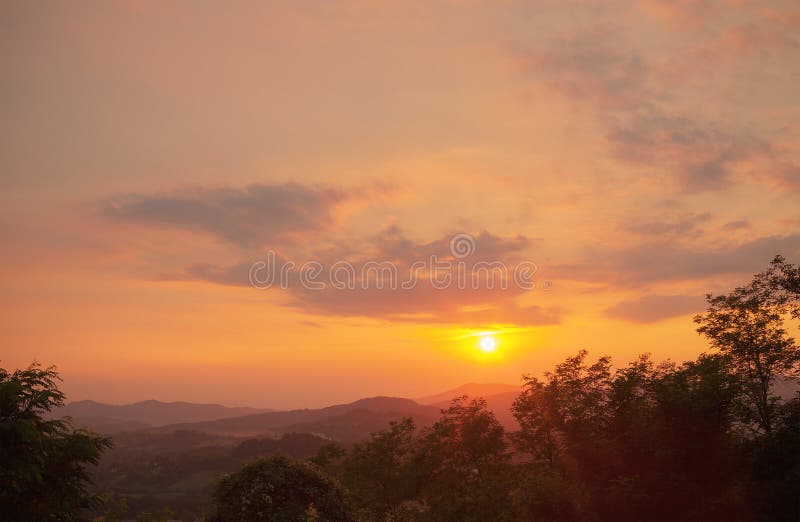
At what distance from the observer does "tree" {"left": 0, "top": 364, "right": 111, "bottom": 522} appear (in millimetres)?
17406

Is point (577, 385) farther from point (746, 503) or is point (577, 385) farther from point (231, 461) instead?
point (231, 461)

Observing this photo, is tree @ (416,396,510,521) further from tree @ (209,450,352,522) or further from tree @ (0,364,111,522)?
tree @ (0,364,111,522)

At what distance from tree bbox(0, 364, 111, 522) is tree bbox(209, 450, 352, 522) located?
6221 mm

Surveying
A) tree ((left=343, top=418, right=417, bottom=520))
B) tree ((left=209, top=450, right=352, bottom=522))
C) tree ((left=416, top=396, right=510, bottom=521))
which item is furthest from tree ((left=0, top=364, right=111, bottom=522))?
tree ((left=343, top=418, right=417, bottom=520))

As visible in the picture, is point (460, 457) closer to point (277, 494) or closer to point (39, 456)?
point (277, 494)

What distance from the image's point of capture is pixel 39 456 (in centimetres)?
1781

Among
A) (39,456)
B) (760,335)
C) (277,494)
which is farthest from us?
Answer: (760,335)

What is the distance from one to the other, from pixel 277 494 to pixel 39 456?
33.5ft

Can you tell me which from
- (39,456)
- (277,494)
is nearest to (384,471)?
(277,494)

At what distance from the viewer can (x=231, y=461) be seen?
167625 mm

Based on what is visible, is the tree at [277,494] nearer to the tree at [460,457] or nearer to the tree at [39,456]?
the tree at [39,456]

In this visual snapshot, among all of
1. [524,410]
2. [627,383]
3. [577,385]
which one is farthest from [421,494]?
[627,383]

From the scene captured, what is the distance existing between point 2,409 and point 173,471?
6632 inches

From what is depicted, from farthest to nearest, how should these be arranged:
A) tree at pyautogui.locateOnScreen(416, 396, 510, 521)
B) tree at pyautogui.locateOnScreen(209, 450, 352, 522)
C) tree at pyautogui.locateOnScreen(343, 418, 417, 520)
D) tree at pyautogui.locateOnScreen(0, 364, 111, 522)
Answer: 1. tree at pyautogui.locateOnScreen(343, 418, 417, 520)
2. tree at pyautogui.locateOnScreen(416, 396, 510, 521)
3. tree at pyautogui.locateOnScreen(209, 450, 352, 522)
4. tree at pyautogui.locateOnScreen(0, 364, 111, 522)
